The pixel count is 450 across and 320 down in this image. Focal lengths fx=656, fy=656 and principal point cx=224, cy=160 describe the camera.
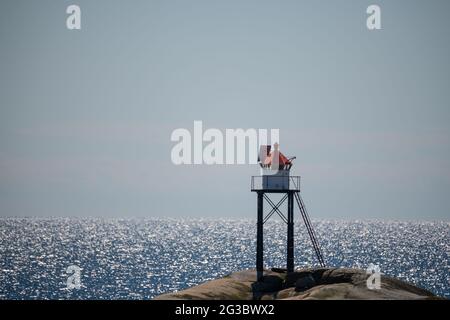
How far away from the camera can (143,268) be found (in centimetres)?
15850

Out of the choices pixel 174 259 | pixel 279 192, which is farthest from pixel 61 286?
pixel 279 192

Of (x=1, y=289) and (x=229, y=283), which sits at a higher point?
(x=229, y=283)

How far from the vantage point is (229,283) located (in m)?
49.6

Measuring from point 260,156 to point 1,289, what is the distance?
86.4 meters

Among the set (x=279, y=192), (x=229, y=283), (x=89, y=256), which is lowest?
(x=89, y=256)

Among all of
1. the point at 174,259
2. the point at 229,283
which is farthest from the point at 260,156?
the point at 174,259

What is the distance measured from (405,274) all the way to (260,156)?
10708 cm
